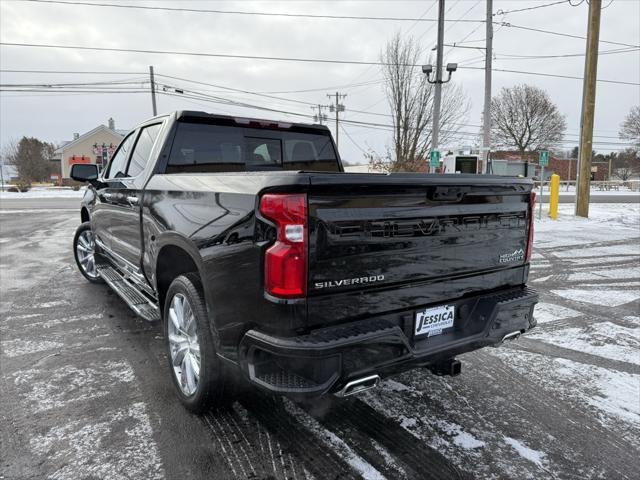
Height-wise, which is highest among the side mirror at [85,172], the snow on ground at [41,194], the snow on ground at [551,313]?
the side mirror at [85,172]

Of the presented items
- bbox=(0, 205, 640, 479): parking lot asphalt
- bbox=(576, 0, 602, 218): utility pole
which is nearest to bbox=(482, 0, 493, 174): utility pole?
bbox=(576, 0, 602, 218): utility pole

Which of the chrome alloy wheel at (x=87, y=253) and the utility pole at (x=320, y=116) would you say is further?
the utility pole at (x=320, y=116)

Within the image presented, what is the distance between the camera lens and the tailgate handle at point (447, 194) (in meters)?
2.48

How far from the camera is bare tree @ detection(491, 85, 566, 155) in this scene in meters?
48.9

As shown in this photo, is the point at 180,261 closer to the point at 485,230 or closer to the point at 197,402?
the point at 197,402

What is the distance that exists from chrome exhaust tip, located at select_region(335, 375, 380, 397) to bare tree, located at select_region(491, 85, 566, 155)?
172ft

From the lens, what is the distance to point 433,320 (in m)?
2.57

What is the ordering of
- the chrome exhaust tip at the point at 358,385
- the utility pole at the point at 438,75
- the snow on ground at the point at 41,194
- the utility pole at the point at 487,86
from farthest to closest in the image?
the snow on ground at the point at 41,194 → the utility pole at the point at 438,75 → the utility pole at the point at 487,86 → the chrome exhaust tip at the point at 358,385

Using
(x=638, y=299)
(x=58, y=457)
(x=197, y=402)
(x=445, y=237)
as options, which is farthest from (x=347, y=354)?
(x=638, y=299)

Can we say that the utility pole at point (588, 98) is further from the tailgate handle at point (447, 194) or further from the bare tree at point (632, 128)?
the bare tree at point (632, 128)

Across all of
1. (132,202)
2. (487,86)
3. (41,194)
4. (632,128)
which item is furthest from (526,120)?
(132,202)

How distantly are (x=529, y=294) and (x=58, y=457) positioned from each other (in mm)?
2988

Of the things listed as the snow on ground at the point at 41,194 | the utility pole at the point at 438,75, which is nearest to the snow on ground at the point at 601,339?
the utility pole at the point at 438,75

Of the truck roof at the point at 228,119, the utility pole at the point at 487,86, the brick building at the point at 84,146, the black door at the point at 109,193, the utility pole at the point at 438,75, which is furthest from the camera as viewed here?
the brick building at the point at 84,146
